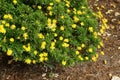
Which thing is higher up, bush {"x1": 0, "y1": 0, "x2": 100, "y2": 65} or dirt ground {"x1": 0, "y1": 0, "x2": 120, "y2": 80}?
bush {"x1": 0, "y1": 0, "x2": 100, "y2": 65}

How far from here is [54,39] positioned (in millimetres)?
4137

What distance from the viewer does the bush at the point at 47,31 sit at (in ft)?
12.6

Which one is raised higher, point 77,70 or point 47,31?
point 47,31

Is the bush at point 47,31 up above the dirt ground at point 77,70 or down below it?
above

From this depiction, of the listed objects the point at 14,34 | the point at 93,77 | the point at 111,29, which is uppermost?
the point at 14,34

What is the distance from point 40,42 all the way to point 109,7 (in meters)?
2.45

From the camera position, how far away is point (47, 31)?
4070 millimetres

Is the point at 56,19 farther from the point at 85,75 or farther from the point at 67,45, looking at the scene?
the point at 85,75

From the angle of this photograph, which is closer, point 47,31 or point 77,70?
point 47,31

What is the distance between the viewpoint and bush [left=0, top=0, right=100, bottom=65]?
3834mm

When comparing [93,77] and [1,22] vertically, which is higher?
[1,22]

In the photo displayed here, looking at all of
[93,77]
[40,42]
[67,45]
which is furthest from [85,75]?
[40,42]

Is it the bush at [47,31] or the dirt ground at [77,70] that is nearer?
the bush at [47,31]

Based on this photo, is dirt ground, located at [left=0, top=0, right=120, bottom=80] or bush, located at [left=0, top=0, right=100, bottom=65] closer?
bush, located at [left=0, top=0, right=100, bottom=65]
